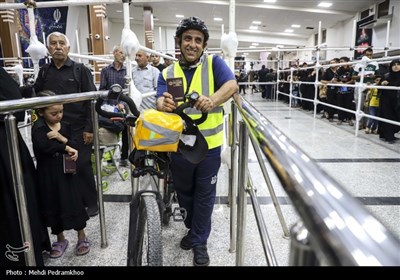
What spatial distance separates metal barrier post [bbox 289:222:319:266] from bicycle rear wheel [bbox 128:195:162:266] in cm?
89

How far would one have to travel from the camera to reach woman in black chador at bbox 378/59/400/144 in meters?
4.41

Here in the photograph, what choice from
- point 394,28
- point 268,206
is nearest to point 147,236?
point 268,206

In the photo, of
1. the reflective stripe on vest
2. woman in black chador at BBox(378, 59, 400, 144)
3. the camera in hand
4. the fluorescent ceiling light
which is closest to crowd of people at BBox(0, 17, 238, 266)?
the reflective stripe on vest

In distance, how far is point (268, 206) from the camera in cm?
243

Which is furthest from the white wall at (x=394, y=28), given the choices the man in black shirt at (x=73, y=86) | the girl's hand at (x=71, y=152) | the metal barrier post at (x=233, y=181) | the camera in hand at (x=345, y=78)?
the girl's hand at (x=71, y=152)

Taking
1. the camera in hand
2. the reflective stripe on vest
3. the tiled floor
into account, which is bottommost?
the tiled floor

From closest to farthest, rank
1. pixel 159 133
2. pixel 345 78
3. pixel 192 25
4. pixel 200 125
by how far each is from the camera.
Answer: pixel 159 133 < pixel 192 25 < pixel 200 125 < pixel 345 78

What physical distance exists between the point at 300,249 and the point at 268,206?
7.32 ft

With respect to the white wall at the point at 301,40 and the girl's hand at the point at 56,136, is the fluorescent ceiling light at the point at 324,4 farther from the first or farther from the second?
the girl's hand at the point at 56,136

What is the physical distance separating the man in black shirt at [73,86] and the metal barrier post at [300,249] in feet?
6.24

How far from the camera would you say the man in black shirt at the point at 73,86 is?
202cm

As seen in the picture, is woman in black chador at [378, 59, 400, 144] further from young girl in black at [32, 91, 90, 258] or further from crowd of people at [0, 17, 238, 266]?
young girl in black at [32, 91, 90, 258]

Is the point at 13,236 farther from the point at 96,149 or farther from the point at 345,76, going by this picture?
the point at 345,76

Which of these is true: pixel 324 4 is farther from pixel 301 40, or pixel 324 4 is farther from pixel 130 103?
pixel 130 103
